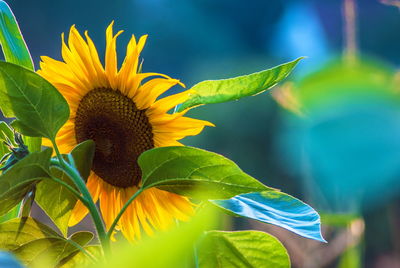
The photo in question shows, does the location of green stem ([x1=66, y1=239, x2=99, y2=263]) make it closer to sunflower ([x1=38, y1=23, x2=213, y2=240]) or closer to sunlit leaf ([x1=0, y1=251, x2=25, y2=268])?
sunflower ([x1=38, y1=23, x2=213, y2=240])

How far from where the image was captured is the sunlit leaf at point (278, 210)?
10.4 inches

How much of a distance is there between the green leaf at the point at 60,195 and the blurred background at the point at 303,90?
105 mm

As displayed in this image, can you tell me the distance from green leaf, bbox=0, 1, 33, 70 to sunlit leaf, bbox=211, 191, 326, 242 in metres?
0.12

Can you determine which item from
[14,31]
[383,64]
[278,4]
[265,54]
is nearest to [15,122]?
[14,31]

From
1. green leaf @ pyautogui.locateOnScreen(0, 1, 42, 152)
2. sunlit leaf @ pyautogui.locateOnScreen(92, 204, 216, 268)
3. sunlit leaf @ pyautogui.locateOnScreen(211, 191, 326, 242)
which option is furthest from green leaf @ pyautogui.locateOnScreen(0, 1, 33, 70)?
sunlit leaf @ pyautogui.locateOnScreen(92, 204, 216, 268)

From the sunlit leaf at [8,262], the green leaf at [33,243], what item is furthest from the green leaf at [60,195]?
the sunlit leaf at [8,262]

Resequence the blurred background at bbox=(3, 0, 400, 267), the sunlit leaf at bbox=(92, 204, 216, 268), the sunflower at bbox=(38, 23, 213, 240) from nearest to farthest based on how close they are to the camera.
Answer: the sunlit leaf at bbox=(92, 204, 216, 268) → the blurred background at bbox=(3, 0, 400, 267) → the sunflower at bbox=(38, 23, 213, 240)

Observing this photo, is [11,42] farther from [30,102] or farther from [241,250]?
[241,250]

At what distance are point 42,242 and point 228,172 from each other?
10 cm

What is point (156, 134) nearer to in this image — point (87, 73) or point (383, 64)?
point (87, 73)

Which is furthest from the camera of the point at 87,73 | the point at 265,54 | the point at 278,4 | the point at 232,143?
the point at 278,4

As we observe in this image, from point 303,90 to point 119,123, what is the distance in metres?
0.16

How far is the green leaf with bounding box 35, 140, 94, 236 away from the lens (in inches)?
12.2

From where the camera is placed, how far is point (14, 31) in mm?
319
